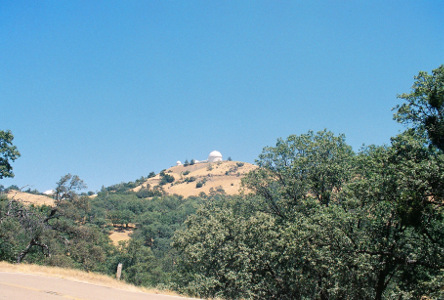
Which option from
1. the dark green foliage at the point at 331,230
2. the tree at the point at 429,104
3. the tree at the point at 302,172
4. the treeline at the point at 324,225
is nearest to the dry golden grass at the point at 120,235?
the treeline at the point at 324,225

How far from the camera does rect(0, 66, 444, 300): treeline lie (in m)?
12.6

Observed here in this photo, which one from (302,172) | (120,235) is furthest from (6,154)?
(120,235)

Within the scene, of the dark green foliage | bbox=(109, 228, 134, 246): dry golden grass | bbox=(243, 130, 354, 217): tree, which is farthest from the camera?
bbox=(109, 228, 134, 246): dry golden grass

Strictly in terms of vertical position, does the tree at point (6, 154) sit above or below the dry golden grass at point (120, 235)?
above

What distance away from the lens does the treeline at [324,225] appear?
495 inches

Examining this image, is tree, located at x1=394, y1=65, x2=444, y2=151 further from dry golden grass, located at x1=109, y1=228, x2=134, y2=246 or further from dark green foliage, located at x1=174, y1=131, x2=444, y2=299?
dry golden grass, located at x1=109, y1=228, x2=134, y2=246

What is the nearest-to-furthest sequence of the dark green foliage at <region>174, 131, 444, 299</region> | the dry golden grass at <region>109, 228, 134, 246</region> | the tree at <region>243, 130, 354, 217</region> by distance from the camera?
the dark green foliage at <region>174, 131, 444, 299</region> → the tree at <region>243, 130, 354, 217</region> → the dry golden grass at <region>109, 228, 134, 246</region>

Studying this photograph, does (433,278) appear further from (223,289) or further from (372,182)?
(223,289)

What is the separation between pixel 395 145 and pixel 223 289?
13.3 metres

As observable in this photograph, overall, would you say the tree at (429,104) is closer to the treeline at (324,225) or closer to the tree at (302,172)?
the treeline at (324,225)

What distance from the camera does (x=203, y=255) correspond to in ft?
69.9

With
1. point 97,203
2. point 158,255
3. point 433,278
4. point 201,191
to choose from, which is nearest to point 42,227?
point 433,278

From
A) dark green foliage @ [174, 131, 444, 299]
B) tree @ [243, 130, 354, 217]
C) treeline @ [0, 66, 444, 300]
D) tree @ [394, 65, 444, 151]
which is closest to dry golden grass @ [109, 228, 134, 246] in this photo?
treeline @ [0, 66, 444, 300]

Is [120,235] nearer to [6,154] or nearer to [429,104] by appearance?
[6,154]
